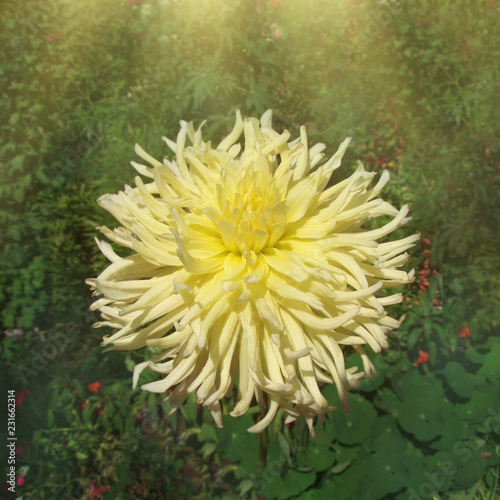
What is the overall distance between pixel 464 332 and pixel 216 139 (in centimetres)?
179

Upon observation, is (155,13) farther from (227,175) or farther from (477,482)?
(477,482)

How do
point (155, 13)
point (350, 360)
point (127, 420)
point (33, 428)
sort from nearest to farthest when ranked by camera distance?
point (350, 360) → point (127, 420) → point (33, 428) → point (155, 13)

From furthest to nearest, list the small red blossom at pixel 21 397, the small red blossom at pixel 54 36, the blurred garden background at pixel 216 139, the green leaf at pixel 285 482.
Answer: the small red blossom at pixel 54 36 → the small red blossom at pixel 21 397 → the blurred garden background at pixel 216 139 → the green leaf at pixel 285 482

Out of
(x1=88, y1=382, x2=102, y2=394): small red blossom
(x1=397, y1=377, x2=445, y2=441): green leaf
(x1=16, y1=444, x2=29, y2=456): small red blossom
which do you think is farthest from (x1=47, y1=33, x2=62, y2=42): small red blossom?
(x1=397, y1=377, x2=445, y2=441): green leaf

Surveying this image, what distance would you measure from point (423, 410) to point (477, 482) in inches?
17.9

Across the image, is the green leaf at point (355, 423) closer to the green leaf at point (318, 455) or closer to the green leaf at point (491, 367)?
the green leaf at point (318, 455)

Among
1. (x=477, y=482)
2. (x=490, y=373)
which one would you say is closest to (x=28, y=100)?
(x=490, y=373)

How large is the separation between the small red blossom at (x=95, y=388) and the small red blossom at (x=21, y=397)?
1.43ft

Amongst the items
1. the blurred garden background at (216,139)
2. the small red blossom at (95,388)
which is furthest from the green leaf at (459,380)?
the small red blossom at (95,388)

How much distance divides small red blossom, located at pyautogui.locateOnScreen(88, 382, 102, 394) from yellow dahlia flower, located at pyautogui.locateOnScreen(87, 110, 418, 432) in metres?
1.24

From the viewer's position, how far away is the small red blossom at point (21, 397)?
225 cm

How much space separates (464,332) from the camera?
214 centimetres

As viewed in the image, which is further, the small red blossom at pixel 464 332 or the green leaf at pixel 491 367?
the small red blossom at pixel 464 332

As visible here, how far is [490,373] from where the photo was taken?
5.83ft
